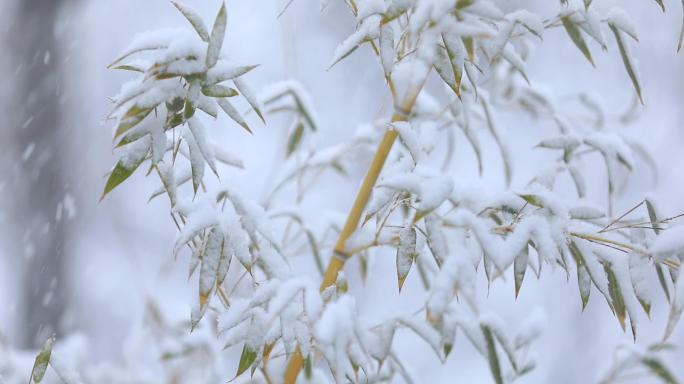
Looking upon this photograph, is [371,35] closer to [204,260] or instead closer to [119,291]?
[204,260]

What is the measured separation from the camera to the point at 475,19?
636mm

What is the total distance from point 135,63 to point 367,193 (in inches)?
10.7

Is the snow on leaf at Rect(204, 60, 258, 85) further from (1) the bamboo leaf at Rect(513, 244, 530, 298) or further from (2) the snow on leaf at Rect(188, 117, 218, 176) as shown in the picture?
(1) the bamboo leaf at Rect(513, 244, 530, 298)

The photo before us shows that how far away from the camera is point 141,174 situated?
330cm

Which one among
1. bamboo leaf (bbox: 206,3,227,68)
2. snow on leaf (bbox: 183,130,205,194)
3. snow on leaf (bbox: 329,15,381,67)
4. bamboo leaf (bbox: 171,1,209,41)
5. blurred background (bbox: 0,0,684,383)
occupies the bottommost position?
blurred background (bbox: 0,0,684,383)

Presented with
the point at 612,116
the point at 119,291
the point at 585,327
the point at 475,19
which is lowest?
the point at 585,327

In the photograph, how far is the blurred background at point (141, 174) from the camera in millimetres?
2275

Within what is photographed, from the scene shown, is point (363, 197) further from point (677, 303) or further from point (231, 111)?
point (677, 303)

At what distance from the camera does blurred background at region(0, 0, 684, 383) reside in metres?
2.28

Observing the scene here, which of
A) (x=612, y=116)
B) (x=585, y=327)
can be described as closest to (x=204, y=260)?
(x=612, y=116)

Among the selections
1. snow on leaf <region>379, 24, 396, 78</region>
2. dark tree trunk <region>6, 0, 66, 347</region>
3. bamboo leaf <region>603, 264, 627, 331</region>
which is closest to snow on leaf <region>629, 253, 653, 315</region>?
bamboo leaf <region>603, 264, 627, 331</region>

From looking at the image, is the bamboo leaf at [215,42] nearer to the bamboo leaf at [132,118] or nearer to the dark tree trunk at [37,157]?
the bamboo leaf at [132,118]

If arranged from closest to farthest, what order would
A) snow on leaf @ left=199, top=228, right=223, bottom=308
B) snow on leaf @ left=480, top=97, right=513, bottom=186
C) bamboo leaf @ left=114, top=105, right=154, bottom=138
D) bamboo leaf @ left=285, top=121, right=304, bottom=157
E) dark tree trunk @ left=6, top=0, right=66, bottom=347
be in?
bamboo leaf @ left=114, top=105, right=154, bottom=138 → snow on leaf @ left=199, top=228, right=223, bottom=308 → snow on leaf @ left=480, top=97, right=513, bottom=186 → bamboo leaf @ left=285, top=121, right=304, bottom=157 → dark tree trunk @ left=6, top=0, right=66, bottom=347

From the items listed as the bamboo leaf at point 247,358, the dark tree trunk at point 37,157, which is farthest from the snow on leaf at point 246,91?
the dark tree trunk at point 37,157
